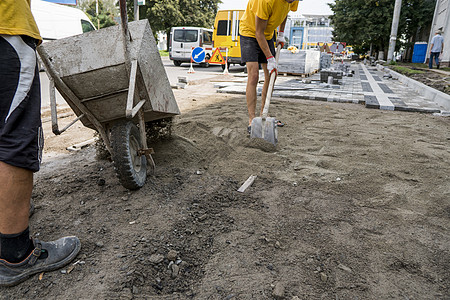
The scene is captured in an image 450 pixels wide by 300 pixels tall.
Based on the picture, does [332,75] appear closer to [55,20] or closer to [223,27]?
[223,27]

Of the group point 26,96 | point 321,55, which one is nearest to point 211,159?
point 26,96

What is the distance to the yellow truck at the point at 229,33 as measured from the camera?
14.6 m

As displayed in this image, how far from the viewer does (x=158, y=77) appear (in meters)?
2.54

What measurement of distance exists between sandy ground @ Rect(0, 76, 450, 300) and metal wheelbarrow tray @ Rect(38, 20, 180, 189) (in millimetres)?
413

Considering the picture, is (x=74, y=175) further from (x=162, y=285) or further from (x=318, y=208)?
(x=318, y=208)

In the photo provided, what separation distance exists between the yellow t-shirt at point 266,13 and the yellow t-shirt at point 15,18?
8.28ft

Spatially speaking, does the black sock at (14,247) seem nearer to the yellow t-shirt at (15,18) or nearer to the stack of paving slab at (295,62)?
the yellow t-shirt at (15,18)

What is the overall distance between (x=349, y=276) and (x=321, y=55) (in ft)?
47.0

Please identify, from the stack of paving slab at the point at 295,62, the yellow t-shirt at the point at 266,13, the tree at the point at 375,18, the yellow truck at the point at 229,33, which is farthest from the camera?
the tree at the point at 375,18

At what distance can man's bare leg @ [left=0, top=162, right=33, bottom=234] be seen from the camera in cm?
138

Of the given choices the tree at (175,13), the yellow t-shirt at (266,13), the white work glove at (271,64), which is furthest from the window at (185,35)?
the tree at (175,13)

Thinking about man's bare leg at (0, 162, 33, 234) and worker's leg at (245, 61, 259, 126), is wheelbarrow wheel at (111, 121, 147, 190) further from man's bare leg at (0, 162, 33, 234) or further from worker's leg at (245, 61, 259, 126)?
worker's leg at (245, 61, 259, 126)

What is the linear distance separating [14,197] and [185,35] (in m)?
17.2

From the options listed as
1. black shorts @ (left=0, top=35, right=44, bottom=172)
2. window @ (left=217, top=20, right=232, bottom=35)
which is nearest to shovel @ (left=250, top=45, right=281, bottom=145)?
black shorts @ (left=0, top=35, right=44, bottom=172)
